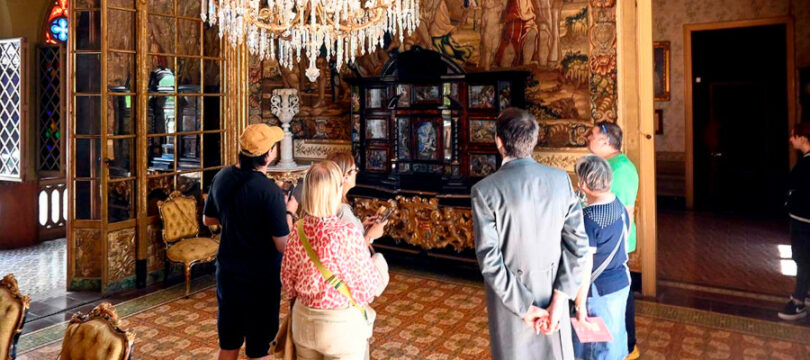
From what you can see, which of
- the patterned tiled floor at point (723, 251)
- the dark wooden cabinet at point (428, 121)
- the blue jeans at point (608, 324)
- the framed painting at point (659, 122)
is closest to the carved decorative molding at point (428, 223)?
the dark wooden cabinet at point (428, 121)

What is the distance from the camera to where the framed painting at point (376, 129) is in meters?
7.48

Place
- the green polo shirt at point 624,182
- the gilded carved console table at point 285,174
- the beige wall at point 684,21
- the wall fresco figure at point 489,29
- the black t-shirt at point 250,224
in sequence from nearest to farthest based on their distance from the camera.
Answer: the black t-shirt at point 250,224, the green polo shirt at point 624,182, the wall fresco figure at point 489,29, the gilded carved console table at point 285,174, the beige wall at point 684,21

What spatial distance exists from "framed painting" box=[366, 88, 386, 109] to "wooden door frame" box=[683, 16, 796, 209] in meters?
6.87

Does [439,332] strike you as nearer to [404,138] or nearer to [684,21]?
[404,138]

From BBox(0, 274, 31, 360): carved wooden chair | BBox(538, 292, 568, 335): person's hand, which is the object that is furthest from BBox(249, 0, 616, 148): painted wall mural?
BBox(0, 274, 31, 360): carved wooden chair

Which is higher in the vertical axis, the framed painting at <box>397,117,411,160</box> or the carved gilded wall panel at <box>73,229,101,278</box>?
the framed painting at <box>397,117,411,160</box>

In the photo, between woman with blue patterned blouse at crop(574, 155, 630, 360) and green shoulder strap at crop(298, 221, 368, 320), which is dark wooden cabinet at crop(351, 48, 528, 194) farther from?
green shoulder strap at crop(298, 221, 368, 320)

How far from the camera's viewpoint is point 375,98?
24.7 feet

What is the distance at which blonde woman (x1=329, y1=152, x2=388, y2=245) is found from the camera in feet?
9.25

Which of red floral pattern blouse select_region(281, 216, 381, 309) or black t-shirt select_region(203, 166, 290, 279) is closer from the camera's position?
red floral pattern blouse select_region(281, 216, 381, 309)

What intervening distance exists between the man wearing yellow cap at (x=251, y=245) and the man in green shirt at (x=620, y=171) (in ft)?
6.95

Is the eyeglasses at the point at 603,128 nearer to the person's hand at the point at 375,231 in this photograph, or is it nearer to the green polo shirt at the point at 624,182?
the green polo shirt at the point at 624,182

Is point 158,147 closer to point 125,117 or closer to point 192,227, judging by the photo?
point 125,117

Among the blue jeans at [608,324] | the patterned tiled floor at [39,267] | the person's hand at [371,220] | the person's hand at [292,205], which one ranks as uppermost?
the person's hand at [292,205]
